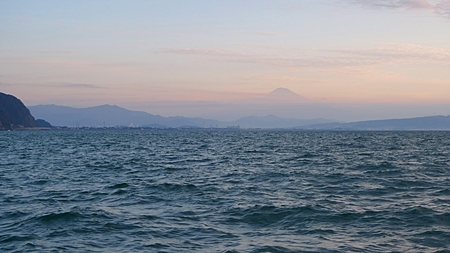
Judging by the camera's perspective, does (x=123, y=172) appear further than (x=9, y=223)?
Yes

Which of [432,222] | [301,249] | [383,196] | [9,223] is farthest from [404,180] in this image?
[9,223]

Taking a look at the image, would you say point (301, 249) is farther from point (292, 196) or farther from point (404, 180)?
point (404, 180)

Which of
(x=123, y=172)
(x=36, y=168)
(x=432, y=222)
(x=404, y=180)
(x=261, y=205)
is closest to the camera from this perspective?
(x=432, y=222)

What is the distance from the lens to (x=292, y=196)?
22016mm

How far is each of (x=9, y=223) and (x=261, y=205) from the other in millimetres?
9240

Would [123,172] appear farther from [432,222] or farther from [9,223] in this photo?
[432,222]

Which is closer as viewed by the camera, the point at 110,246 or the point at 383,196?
the point at 110,246

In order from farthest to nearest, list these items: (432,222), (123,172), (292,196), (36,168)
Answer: (36,168) → (123,172) → (292,196) → (432,222)

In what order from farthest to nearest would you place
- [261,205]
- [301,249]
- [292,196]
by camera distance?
[292,196] → [261,205] → [301,249]

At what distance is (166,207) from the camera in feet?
64.8

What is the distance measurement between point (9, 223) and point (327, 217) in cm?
1114

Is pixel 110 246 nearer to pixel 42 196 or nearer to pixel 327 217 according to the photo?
pixel 327 217

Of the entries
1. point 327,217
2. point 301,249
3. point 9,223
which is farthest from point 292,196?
point 9,223

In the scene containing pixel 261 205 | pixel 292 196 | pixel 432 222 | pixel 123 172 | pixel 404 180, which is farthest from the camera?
pixel 123 172
